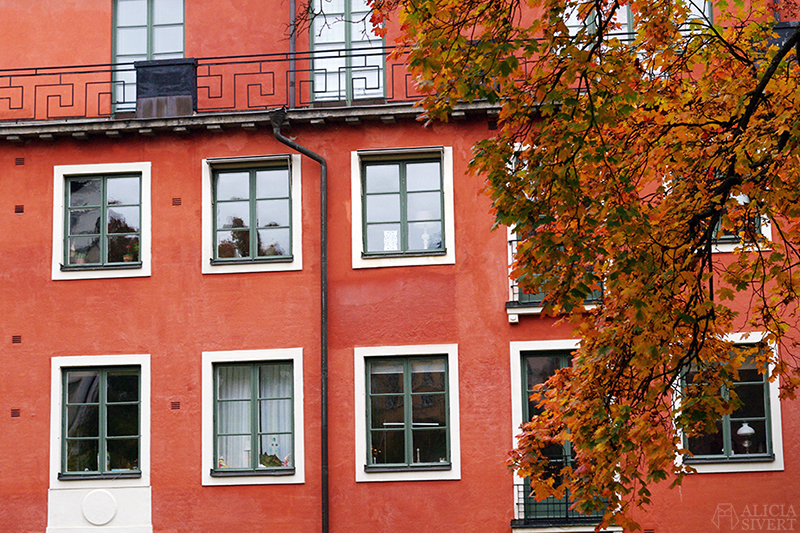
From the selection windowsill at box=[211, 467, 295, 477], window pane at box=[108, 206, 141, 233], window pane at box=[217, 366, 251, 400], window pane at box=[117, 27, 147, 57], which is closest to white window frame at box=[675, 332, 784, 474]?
windowsill at box=[211, 467, 295, 477]

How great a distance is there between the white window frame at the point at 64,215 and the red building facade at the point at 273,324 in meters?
0.04

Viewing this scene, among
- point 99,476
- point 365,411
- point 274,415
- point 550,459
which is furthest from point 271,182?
point 550,459

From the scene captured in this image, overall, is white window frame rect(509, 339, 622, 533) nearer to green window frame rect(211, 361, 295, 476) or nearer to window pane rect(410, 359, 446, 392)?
window pane rect(410, 359, 446, 392)

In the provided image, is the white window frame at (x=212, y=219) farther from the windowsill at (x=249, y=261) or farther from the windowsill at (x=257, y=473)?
the windowsill at (x=257, y=473)

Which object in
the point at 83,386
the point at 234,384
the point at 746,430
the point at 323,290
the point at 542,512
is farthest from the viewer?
the point at 83,386

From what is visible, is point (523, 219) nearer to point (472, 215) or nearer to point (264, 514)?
point (472, 215)

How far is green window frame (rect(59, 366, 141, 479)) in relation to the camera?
1678 cm

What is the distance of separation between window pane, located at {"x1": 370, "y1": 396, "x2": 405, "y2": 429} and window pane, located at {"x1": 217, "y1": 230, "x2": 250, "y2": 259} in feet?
11.0

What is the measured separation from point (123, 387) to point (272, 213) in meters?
3.79

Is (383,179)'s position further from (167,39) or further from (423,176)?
(167,39)

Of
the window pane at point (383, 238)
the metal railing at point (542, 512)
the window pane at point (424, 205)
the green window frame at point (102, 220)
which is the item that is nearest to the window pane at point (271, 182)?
the window pane at point (383, 238)

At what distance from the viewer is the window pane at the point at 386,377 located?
16.7m

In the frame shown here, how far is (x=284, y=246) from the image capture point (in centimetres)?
1723

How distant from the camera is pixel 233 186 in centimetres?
1747
